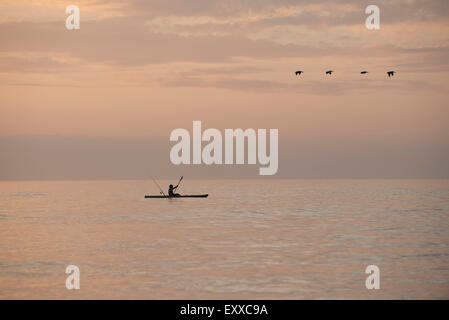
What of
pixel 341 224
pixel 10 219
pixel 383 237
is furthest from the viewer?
pixel 10 219

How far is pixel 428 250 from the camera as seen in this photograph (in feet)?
144

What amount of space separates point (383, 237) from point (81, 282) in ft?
96.1

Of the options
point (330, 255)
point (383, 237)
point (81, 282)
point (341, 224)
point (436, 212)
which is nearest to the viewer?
point (81, 282)

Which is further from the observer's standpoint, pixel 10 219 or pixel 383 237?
pixel 10 219

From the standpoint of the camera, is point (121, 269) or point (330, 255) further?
point (330, 255)

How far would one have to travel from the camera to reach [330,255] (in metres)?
40.4
